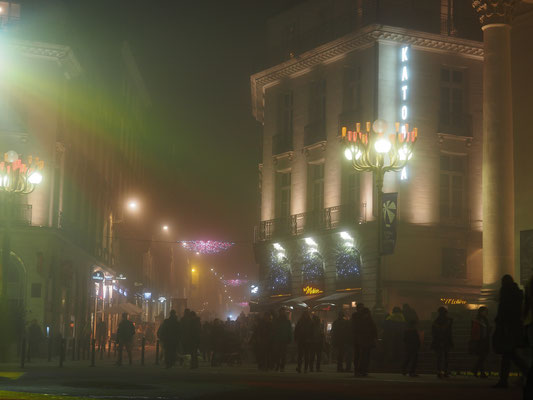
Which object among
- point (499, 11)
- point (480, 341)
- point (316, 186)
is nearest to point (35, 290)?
point (316, 186)

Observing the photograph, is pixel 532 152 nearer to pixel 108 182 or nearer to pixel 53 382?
pixel 53 382

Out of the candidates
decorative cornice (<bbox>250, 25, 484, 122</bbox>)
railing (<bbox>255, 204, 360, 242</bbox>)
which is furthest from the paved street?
decorative cornice (<bbox>250, 25, 484, 122</bbox>)

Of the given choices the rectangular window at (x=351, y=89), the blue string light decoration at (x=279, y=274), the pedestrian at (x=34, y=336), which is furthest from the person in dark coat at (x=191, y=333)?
the blue string light decoration at (x=279, y=274)

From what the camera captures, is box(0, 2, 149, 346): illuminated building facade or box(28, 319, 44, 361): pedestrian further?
box(0, 2, 149, 346): illuminated building facade

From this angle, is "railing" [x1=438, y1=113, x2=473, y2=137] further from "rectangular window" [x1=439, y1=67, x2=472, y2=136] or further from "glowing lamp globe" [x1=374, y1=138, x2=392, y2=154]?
"glowing lamp globe" [x1=374, y1=138, x2=392, y2=154]

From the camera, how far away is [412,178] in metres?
43.1

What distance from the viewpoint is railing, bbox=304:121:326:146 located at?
47938 millimetres

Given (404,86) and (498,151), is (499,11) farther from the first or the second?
(404,86)

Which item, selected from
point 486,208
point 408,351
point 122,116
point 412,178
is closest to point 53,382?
point 408,351

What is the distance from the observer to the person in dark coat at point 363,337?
23.4 meters

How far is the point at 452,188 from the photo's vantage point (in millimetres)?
43906

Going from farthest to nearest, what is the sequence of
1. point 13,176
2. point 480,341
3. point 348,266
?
point 348,266 → point 13,176 → point 480,341

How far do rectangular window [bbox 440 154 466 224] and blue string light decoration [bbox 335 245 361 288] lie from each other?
4289 mm

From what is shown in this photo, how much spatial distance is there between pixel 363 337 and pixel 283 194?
1103 inches
